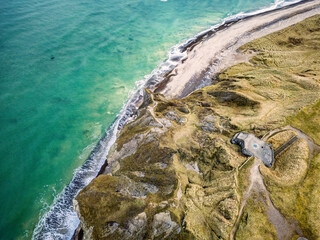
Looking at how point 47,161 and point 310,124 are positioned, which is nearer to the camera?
point 310,124

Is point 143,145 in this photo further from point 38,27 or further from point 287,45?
point 38,27

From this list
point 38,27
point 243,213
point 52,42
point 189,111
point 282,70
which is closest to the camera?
point 243,213

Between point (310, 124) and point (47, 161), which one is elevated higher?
point (310, 124)

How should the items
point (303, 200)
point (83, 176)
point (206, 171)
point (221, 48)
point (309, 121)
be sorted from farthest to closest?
point (221, 48), point (83, 176), point (309, 121), point (206, 171), point (303, 200)

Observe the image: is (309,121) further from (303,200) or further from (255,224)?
(255,224)

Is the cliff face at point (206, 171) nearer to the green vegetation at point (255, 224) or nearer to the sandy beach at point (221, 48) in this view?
the green vegetation at point (255, 224)

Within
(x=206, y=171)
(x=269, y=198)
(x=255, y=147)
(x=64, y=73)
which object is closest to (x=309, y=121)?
(x=255, y=147)

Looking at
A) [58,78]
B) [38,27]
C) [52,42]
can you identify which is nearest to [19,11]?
[38,27]
